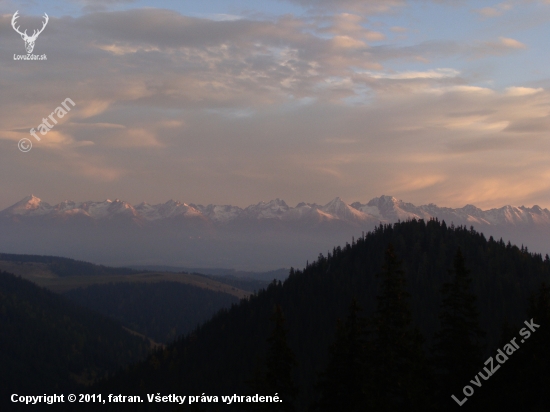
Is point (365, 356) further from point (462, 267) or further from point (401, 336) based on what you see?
point (462, 267)

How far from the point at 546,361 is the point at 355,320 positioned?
12898 millimetres

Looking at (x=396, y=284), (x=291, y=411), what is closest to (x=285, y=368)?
(x=291, y=411)

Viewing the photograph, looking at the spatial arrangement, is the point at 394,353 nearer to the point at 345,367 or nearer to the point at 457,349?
the point at 345,367

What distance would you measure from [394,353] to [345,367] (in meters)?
3.71

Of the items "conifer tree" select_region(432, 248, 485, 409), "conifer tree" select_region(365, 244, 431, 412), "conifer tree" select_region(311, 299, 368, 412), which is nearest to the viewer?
"conifer tree" select_region(365, 244, 431, 412)

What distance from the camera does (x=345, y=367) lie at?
4494 centimetres

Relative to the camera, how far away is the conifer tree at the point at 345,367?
44375mm

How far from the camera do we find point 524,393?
39.6 meters

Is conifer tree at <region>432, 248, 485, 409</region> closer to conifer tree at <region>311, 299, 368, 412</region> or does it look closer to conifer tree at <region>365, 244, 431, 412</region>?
conifer tree at <region>365, 244, 431, 412</region>

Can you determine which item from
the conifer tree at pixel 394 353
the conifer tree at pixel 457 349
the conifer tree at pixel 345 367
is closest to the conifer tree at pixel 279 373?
the conifer tree at pixel 345 367

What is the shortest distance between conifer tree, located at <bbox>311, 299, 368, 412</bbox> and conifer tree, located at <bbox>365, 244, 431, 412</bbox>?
923 mm

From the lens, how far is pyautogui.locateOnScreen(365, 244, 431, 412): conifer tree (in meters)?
43.9

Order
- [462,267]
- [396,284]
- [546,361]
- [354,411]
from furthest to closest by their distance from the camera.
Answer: [462,267]
[396,284]
[354,411]
[546,361]

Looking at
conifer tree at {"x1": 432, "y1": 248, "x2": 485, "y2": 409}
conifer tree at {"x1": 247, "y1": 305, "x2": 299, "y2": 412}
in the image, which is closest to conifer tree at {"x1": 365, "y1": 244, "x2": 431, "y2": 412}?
conifer tree at {"x1": 432, "y1": 248, "x2": 485, "y2": 409}
